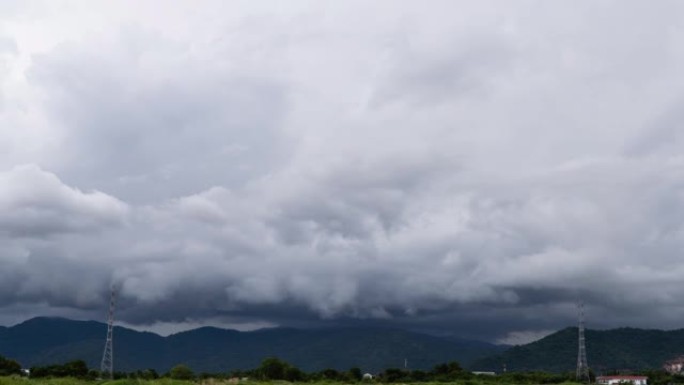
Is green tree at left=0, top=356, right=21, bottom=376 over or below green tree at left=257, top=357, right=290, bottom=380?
over

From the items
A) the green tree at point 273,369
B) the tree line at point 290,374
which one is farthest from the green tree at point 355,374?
the green tree at point 273,369

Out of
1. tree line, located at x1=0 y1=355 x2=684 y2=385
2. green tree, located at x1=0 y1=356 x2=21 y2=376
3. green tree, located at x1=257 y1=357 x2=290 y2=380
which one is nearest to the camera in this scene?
tree line, located at x1=0 y1=355 x2=684 y2=385

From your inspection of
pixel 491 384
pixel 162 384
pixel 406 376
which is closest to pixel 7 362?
pixel 406 376

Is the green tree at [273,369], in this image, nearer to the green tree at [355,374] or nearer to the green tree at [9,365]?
the green tree at [355,374]

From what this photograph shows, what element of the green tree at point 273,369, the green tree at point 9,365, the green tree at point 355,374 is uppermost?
the green tree at point 9,365

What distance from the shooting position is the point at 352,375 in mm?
139375

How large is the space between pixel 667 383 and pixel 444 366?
54.5 metres

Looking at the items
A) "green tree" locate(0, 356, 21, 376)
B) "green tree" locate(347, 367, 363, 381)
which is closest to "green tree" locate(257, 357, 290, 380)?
"green tree" locate(347, 367, 363, 381)

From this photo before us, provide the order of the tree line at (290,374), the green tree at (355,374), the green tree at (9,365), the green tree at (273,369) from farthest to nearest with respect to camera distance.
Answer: the green tree at (355,374) → the green tree at (273,369) → the green tree at (9,365) → the tree line at (290,374)

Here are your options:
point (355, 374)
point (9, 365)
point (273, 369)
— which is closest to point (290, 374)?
point (273, 369)

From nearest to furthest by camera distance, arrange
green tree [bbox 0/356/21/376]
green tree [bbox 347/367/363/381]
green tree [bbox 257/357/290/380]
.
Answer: green tree [bbox 0/356/21/376], green tree [bbox 257/357/290/380], green tree [bbox 347/367/363/381]

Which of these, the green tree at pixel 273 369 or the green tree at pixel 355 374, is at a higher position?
the green tree at pixel 273 369

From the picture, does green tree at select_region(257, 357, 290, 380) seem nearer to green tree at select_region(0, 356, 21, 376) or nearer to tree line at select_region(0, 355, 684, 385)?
tree line at select_region(0, 355, 684, 385)

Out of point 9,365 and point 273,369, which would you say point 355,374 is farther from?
point 9,365
